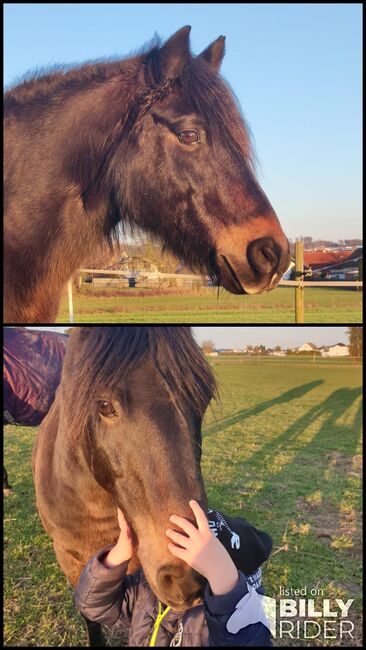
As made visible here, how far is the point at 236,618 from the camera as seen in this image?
117 cm

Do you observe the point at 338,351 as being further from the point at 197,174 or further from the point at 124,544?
the point at 124,544

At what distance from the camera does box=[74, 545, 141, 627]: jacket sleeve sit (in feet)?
4.32

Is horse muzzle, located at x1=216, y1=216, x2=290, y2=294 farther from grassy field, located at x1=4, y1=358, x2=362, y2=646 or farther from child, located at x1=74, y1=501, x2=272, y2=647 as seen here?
child, located at x1=74, y1=501, x2=272, y2=647

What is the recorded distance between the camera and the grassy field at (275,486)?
1.78 meters

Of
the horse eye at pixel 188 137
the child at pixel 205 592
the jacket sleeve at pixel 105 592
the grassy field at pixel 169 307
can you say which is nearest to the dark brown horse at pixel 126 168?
the horse eye at pixel 188 137

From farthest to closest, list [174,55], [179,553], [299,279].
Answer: [299,279], [174,55], [179,553]

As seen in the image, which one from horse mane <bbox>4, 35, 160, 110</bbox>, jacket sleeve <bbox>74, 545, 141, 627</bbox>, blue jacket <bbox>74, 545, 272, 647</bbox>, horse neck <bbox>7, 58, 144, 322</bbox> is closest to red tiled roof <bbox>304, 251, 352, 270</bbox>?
horse neck <bbox>7, 58, 144, 322</bbox>

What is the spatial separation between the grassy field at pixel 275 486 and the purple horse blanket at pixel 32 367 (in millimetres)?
656

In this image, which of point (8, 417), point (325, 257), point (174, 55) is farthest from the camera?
point (325, 257)

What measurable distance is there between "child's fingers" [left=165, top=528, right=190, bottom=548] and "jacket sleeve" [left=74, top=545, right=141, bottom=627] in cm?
27

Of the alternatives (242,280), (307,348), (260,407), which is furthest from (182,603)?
(260,407)

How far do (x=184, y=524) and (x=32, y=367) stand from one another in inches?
37.3

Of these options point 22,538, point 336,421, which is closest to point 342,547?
point 336,421

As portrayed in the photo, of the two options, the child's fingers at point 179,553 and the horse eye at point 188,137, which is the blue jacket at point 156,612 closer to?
the child's fingers at point 179,553
